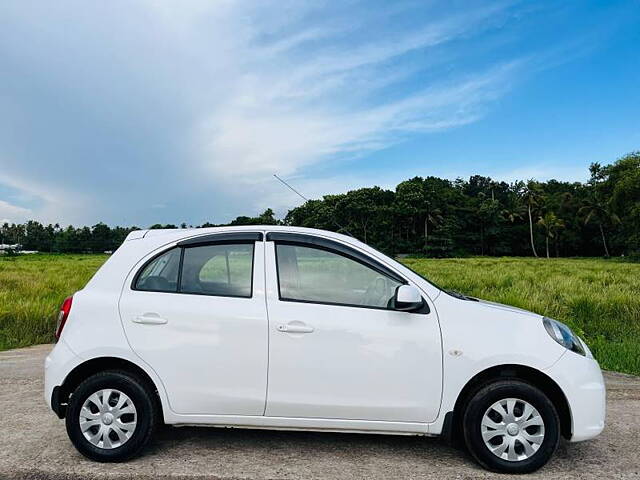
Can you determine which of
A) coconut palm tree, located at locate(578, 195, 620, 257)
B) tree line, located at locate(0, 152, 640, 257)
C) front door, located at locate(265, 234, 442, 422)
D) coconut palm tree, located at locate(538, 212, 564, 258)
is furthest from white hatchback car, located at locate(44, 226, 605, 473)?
coconut palm tree, located at locate(538, 212, 564, 258)

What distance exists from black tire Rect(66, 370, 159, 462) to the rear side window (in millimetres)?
686

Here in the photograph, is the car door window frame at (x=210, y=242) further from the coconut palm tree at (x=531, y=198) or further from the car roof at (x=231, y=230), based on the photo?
the coconut palm tree at (x=531, y=198)

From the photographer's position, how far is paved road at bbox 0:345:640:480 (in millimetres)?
3479

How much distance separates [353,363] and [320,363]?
0.77 ft

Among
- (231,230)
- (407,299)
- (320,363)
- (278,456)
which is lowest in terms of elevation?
(278,456)

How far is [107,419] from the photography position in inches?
144

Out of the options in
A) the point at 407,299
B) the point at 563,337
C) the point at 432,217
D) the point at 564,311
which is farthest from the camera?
the point at 432,217

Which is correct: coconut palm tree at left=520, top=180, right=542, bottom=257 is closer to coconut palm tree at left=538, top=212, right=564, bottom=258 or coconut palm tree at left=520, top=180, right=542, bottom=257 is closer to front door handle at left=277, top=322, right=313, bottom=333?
coconut palm tree at left=538, top=212, right=564, bottom=258

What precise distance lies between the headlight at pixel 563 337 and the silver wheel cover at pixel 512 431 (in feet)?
1.72

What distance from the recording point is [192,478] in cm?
337

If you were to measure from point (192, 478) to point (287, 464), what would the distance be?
0.67m

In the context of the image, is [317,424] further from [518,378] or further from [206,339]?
[518,378]

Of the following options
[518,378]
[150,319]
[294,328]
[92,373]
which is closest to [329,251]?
→ [294,328]

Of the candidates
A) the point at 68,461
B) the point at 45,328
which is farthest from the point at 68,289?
the point at 68,461
